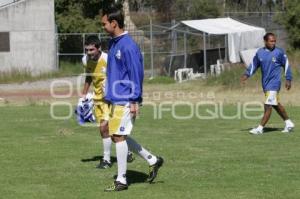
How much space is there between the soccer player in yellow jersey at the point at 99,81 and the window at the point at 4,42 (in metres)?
29.6

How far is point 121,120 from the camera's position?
912 cm

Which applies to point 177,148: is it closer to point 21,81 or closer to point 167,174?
point 167,174

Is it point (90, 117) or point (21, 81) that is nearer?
point (90, 117)

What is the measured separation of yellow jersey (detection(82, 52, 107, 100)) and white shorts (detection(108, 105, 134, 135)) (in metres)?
2.27

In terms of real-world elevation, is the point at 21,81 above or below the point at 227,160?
below

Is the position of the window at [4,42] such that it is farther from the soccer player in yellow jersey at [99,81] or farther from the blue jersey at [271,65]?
the soccer player in yellow jersey at [99,81]

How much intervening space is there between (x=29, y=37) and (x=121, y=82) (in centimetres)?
3250

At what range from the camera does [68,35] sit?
43688 millimetres

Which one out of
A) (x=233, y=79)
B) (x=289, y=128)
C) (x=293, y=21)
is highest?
(x=293, y=21)

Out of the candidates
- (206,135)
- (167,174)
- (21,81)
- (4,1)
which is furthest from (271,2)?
(167,174)

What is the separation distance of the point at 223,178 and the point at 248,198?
139 centimetres

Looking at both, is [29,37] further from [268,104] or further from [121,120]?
[121,120]

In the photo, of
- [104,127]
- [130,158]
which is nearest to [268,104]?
[130,158]

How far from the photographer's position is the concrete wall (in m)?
40.7
